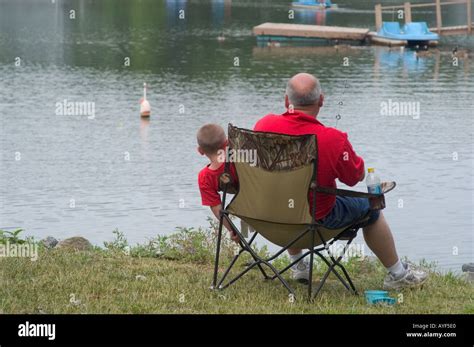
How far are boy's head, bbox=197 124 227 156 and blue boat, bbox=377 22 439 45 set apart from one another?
4548 centimetres

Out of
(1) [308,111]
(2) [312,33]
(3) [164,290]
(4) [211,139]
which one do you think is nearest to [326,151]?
(1) [308,111]

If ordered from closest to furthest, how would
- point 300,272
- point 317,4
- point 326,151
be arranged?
1. point 326,151
2. point 300,272
3. point 317,4

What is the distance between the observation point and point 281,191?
24.6 feet

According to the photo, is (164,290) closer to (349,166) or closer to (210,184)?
(210,184)

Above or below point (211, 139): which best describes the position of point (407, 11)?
above

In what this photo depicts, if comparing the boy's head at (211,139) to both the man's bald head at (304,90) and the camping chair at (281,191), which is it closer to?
the camping chair at (281,191)

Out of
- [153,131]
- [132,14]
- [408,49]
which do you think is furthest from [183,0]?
[153,131]

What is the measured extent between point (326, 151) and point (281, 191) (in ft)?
1.38

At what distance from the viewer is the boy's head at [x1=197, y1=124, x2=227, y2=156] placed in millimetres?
7852

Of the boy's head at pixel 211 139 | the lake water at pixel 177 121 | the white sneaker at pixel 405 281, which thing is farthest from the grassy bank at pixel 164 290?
the lake water at pixel 177 121

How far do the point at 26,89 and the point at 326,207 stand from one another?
2949 centimetres

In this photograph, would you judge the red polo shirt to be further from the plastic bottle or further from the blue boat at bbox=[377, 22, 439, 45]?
the blue boat at bbox=[377, 22, 439, 45]

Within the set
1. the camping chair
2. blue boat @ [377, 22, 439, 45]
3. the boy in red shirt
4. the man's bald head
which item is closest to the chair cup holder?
the camping chair

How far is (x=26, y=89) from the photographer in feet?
118
